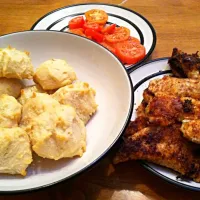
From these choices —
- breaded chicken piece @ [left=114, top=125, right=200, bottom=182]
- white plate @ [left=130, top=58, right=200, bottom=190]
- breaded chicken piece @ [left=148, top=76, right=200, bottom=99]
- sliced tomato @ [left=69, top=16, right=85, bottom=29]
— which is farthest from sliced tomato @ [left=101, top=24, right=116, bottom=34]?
breaded chicken piece @ [left=114, top=125, right=200, bottom=182]

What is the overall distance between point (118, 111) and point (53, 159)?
0.31 metres

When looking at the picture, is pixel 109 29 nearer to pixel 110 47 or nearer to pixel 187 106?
pixel 110 47

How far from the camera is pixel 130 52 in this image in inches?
70.2

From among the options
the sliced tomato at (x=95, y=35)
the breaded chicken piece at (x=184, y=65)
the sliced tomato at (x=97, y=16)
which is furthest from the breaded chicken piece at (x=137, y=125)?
the sliced tomato at (x=97, y=16)

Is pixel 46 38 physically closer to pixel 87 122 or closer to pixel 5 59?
pixel 5 59

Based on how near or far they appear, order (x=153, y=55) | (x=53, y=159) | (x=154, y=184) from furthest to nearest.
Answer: (x=153, y=55), (x=154, y=184), (x=53, y=159)

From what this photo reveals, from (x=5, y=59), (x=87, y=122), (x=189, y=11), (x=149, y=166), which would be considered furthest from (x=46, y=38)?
(x=189, y=11)

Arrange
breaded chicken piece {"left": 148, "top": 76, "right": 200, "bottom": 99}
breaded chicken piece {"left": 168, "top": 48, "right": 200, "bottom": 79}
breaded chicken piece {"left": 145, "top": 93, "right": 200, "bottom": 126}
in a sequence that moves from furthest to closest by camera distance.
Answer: breaded chicken piece {"left": 168, "top": 48, "right": 200, "bottom": 79}
breaded chicken piece {"left": 148, "top": 76, "right": 200, "bottom": 99}
breaded chicken piece {"left": 145, "top": 93, "right": 200, "bottom": 126}

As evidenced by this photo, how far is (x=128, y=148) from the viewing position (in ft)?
3.87

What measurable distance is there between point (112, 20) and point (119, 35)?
223mm

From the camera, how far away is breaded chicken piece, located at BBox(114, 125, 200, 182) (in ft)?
3.69

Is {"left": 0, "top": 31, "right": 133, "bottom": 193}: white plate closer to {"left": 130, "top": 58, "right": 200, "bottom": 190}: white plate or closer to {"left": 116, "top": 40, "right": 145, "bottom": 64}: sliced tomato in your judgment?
{"left": 130, "top": 58, "right": 200, "bottom": 190}: white plate

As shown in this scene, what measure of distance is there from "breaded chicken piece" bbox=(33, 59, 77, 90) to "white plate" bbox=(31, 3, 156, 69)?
0.73m

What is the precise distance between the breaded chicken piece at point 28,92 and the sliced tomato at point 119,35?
0.80m
